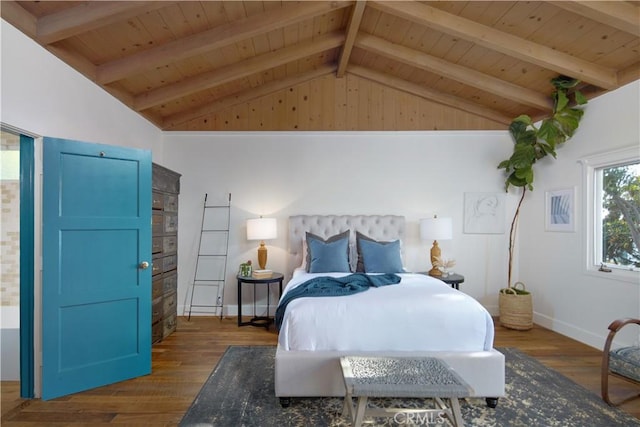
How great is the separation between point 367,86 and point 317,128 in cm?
98

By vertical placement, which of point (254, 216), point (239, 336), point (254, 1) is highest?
point (254, 1)

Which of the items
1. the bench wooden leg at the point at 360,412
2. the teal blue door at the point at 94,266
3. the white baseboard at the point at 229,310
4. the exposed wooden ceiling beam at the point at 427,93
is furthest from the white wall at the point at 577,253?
the teal blue door at the point at 94,266

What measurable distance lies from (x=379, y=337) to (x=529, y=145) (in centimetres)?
346

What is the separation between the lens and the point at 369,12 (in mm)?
3600

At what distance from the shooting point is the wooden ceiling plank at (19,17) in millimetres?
2279

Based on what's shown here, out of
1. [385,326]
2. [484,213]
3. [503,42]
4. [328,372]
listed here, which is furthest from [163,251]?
[484,213]

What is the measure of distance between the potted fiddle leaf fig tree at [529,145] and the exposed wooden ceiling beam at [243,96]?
277 centimetres

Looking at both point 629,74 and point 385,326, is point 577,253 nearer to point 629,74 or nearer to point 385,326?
point 629,74

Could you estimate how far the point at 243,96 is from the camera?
4863 mm

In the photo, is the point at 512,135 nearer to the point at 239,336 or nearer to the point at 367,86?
the point at 367,86

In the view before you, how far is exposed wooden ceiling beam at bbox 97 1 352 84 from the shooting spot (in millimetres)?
3236

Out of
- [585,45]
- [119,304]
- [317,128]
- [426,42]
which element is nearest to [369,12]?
[426,42]

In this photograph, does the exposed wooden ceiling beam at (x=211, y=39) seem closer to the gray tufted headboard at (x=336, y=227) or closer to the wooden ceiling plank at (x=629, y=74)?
the gray tufted headboard at (x=336, y=227)

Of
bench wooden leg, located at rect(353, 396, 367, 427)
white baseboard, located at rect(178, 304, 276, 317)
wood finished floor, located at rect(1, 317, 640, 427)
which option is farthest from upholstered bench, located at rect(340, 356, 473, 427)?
white baseboard, located at rect(178, 304, 276, 317)
